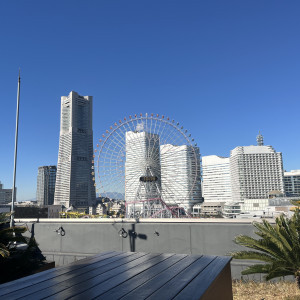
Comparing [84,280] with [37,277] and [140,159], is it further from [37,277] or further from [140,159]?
[140,159]

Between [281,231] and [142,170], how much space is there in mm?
28267

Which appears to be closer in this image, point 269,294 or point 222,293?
point 222,293

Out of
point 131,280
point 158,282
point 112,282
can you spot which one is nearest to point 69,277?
point 112,282

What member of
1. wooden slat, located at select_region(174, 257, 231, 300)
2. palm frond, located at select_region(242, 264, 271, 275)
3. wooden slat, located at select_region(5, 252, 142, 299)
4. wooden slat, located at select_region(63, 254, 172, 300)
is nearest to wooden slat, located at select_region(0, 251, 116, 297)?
wooden slat, located at select_region(5, 252, 142, 299)

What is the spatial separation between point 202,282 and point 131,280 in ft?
3.33

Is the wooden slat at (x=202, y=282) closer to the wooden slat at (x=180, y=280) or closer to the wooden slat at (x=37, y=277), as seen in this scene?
the wooden slat at (x=180, y=280)

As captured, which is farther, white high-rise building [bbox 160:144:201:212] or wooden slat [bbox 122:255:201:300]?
white high-rise building [bbox 160:144:201:212]

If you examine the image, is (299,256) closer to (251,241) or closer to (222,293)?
(251,241)

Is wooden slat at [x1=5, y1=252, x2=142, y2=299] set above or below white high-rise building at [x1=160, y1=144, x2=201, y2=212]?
below

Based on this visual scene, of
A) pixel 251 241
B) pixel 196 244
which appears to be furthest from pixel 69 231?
pixel 251 241

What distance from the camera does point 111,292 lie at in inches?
140

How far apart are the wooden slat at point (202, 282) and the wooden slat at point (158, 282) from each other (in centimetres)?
36

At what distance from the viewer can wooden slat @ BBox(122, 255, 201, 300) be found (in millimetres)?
3407

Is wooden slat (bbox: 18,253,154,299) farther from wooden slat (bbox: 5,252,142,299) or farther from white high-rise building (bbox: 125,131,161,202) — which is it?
white high-rise building (bbox: 125,131,161,202)
